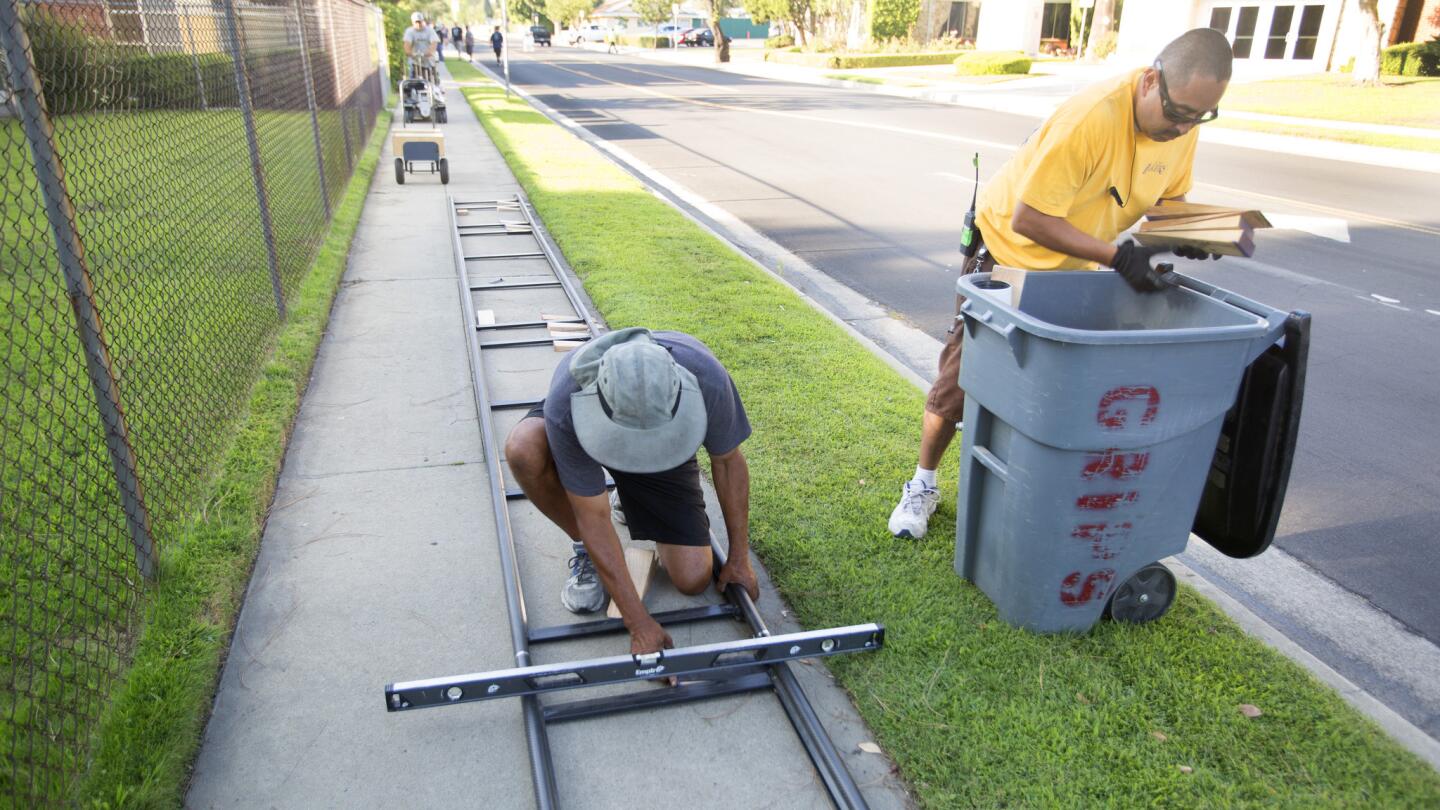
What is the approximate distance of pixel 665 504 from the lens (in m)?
3.30

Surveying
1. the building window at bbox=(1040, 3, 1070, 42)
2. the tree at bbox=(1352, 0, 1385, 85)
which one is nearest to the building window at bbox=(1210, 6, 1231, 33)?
the tree at bbox=(1352, 0, 1385, 85)

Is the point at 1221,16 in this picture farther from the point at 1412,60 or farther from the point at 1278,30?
the point at 1412,60

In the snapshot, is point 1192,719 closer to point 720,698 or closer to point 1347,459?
point 720,698

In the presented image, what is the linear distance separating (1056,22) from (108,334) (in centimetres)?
5169

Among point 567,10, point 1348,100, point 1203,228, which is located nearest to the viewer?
point 1203,228

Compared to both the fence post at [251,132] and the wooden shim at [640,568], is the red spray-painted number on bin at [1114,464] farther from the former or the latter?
the fence post at [251,132]

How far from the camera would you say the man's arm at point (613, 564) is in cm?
291

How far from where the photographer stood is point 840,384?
5371 mm

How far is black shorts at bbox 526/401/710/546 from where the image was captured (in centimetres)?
328

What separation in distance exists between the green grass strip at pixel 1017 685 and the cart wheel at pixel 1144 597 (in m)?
0.05

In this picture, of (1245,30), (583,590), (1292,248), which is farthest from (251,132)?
(1245,30)

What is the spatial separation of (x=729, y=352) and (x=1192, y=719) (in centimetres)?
349

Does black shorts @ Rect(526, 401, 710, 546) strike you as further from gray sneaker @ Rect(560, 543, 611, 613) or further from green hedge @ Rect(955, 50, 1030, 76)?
green hedge @ Rect(955, 50, 1030, 76)

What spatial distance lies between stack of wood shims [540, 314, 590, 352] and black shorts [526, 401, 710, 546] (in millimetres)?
2719
